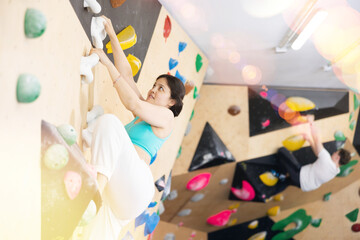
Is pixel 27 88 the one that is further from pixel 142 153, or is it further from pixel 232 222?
pixel 232 222

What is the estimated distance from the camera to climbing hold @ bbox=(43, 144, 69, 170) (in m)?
1.32

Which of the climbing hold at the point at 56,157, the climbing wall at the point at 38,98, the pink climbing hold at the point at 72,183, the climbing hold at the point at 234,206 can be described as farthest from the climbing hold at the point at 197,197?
the climbing hold at the point at 56,157

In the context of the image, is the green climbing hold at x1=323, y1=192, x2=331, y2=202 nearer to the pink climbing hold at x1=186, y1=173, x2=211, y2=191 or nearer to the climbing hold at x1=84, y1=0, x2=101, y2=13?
the pink climbing hold at x1=186, y1=173, x2=211, y2=191

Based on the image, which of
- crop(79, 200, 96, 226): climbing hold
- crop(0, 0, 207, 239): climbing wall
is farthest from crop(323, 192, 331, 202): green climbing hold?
crop(79, 200, 96, 226): climbing hold

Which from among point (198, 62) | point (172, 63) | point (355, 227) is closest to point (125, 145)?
point (172, 63)

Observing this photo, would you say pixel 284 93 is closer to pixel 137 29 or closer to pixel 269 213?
pixel 269 213

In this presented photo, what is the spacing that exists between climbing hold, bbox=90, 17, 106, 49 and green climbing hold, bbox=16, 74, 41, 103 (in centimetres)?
55

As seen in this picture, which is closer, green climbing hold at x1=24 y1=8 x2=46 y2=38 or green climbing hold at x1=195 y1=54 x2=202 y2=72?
green climbing hold at x1=24 y1=8 x2=46 y2=38

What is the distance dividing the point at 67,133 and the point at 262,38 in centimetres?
211

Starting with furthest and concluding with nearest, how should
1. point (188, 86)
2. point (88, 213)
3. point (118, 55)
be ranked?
point (188, 86)
point (118, 55)
point (88, 213)

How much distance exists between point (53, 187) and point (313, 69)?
3.07 m

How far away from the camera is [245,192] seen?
14.9 feet

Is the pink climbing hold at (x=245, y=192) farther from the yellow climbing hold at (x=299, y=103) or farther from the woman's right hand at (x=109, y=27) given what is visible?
the woman's right hand at (x=109, y=27)

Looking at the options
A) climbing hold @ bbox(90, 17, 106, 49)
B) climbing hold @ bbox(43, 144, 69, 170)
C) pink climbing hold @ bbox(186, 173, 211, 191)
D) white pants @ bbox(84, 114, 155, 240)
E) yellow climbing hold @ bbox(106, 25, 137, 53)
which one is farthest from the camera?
pink climbing hold @ bbox(186, 173, 211, 191)
